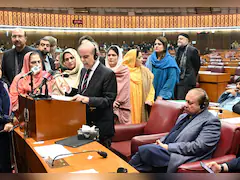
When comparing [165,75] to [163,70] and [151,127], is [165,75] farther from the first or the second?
[151,127]

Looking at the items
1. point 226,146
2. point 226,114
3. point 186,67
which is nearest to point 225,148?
point 226,146

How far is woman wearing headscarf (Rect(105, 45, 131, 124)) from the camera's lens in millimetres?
3484

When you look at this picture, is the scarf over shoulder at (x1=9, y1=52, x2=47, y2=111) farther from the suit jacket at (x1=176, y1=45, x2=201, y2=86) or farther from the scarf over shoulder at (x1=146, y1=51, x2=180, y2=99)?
the suit jacket at (x1=176, y1=45, x2=201, y2=86)

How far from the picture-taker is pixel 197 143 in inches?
98.7

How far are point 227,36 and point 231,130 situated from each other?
44.8 feet

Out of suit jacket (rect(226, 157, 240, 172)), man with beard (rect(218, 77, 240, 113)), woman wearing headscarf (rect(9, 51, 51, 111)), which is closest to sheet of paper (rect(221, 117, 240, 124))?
man with beard (rect(218, 77, 240, 113))

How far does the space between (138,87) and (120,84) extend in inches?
12.6

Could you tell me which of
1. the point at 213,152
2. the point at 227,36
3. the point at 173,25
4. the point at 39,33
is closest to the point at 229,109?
the point at 213,152

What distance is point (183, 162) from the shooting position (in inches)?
99.8

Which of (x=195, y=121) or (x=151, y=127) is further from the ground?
(x=195, y=121)

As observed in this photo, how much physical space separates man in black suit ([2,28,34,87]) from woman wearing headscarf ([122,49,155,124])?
1284 mm

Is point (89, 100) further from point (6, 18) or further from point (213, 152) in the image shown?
point (6, 18)

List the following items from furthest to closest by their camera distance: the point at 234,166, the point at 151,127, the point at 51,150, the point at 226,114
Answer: the point at 226,114, the point at 151,127, the point at 234,166, the point at 51,150

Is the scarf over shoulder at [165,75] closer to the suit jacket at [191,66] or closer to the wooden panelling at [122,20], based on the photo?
the suit jacket at [191,66]
